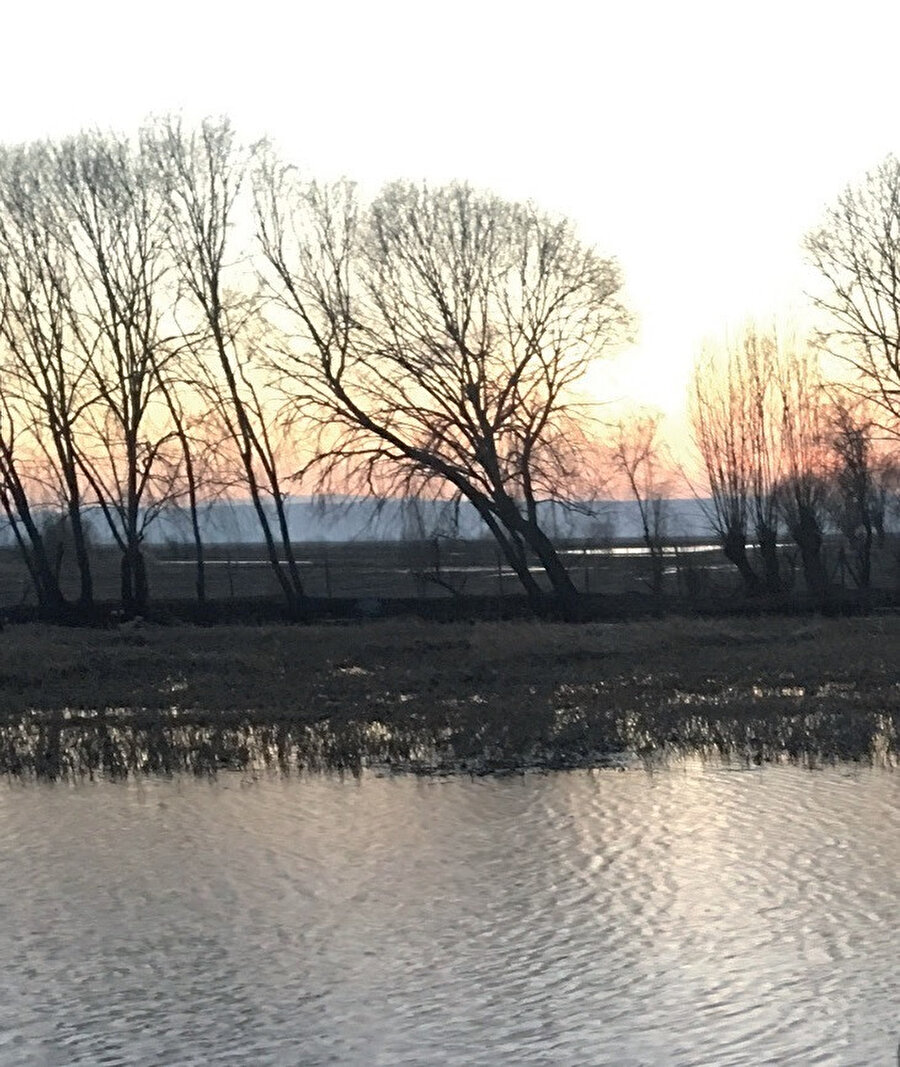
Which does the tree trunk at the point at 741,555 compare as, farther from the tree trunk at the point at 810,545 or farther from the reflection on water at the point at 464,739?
the reflection on water at the point at 464,739

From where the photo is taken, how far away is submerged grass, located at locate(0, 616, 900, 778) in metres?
16.0

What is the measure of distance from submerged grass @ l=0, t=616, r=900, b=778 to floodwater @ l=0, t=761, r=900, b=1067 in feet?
6.10

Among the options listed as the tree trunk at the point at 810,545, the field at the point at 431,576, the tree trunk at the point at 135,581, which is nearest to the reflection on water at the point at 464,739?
the field at the point at 431,576

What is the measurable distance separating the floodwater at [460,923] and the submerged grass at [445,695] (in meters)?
1.86

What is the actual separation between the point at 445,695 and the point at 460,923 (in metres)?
12.7

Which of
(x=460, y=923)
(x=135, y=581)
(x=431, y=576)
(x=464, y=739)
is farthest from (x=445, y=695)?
(x=431, y=576)

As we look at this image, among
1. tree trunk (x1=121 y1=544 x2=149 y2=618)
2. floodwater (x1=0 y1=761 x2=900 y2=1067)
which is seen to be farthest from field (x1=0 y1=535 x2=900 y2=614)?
floodwater (x1=0 y1=761 x2=900 y2=1067)

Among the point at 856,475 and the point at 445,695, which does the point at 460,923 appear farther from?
the point at 856,475

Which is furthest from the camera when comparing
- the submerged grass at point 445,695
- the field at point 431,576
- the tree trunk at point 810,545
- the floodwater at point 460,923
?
the field at point 431,576

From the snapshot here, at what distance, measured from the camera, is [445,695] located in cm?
2186

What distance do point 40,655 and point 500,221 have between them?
18.6 metres

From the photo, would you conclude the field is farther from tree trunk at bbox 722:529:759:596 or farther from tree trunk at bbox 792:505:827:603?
tree trunk at bbox 792:505:827:603

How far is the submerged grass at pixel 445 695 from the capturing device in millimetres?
15977

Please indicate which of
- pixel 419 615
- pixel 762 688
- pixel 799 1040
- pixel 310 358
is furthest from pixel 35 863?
pixel 310 358
